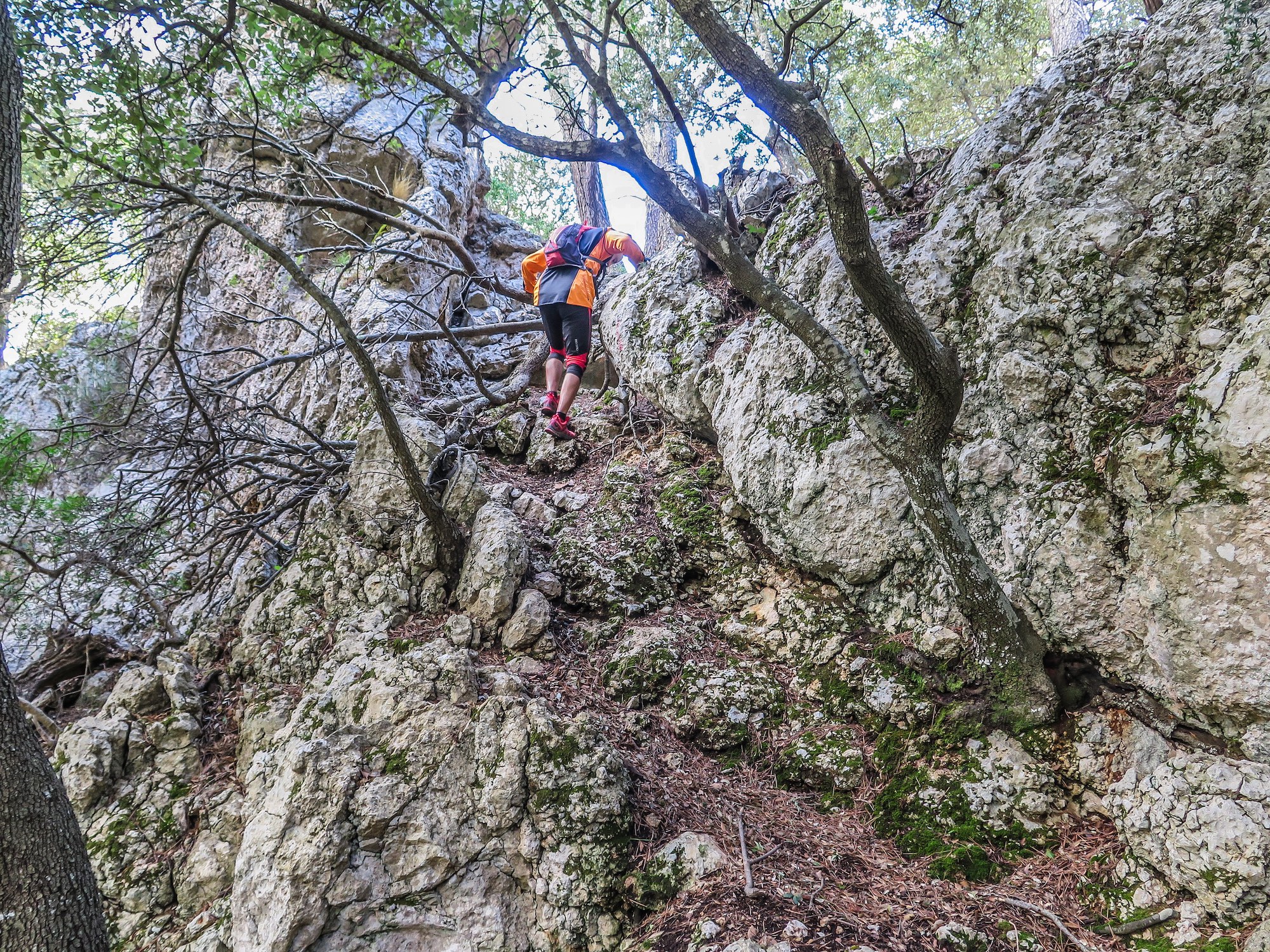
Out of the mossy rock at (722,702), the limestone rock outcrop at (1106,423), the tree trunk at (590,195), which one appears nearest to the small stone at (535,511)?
the limestone rock outcrop at (1106,423)

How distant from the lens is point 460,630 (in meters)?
4.46

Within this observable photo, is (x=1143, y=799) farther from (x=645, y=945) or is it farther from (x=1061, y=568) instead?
(x=645, y=945)

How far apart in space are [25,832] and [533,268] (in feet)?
17.3

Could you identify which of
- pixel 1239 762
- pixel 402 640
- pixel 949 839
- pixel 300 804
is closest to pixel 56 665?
pixel 402 640

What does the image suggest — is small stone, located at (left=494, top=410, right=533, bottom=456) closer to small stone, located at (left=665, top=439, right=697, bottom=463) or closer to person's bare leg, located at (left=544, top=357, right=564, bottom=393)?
person's bare leg, located at (left=544, top=357, right=564, bottom=393)

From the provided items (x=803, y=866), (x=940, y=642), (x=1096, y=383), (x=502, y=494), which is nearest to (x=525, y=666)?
(x=502, y=494)

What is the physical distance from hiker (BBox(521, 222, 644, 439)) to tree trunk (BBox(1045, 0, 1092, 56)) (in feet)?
30.1

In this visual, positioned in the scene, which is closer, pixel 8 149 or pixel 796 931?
pixel 796 931

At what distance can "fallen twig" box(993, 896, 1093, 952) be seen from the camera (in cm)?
242

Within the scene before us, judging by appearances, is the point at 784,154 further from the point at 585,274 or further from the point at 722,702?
the point at 722,702

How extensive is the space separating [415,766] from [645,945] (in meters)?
1.50

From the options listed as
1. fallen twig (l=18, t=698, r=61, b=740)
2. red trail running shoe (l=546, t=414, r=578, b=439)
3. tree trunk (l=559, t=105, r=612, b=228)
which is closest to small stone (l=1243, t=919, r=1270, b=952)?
red trail running shoe (l=546, t=414, r=578, b=439)

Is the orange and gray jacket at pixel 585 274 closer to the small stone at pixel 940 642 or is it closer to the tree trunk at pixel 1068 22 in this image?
the small stone at pixel 940 642

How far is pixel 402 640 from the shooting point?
4.43 meters
